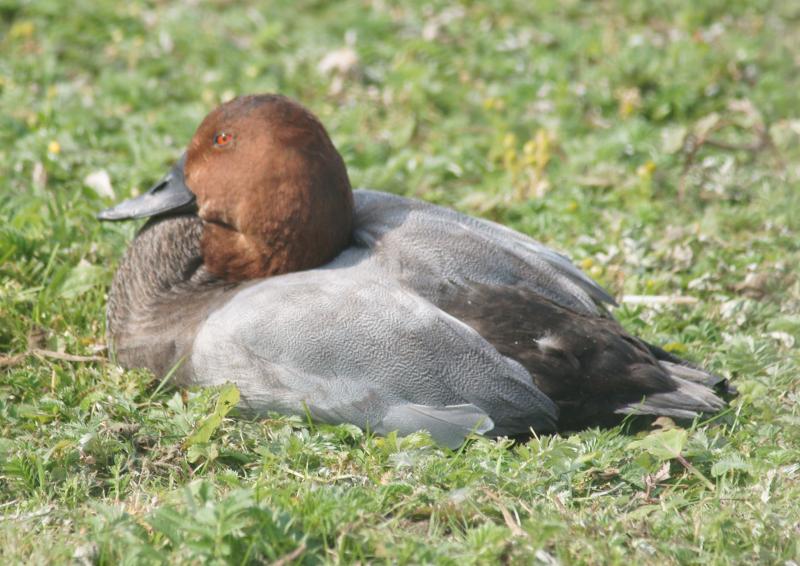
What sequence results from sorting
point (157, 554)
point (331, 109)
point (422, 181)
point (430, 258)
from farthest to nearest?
point (331, 109) → point (422, 181) → point (430, 258) → point (157, 554)

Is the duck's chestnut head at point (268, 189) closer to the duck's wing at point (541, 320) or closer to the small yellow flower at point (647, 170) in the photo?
the duck's wing at point (541, 320)

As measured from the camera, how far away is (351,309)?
3.36 meters

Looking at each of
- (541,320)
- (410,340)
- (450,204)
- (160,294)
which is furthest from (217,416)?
(450,204)

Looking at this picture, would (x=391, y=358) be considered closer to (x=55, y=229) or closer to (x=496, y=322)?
(x=496, y=322)

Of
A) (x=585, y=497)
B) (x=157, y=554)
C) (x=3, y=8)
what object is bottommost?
(x=585, y=497)

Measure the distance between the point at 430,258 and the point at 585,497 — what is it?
0.99 meters

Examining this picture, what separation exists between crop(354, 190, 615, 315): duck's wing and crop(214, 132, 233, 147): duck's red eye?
54cm

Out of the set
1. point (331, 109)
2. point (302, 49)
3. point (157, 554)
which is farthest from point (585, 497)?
point (302, 49)

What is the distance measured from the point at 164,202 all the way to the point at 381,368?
44.6 inches

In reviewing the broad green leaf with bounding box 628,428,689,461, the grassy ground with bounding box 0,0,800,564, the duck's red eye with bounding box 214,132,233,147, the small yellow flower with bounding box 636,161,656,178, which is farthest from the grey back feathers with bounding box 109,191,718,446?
the small yellow flower with bounding box 636,161,656,178

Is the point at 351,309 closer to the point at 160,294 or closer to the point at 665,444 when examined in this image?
the point at 160,294

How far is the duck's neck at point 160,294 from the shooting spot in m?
3.63

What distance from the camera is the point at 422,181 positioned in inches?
204

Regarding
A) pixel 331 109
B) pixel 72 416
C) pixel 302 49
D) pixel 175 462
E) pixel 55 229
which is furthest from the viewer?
pixel 302 49
